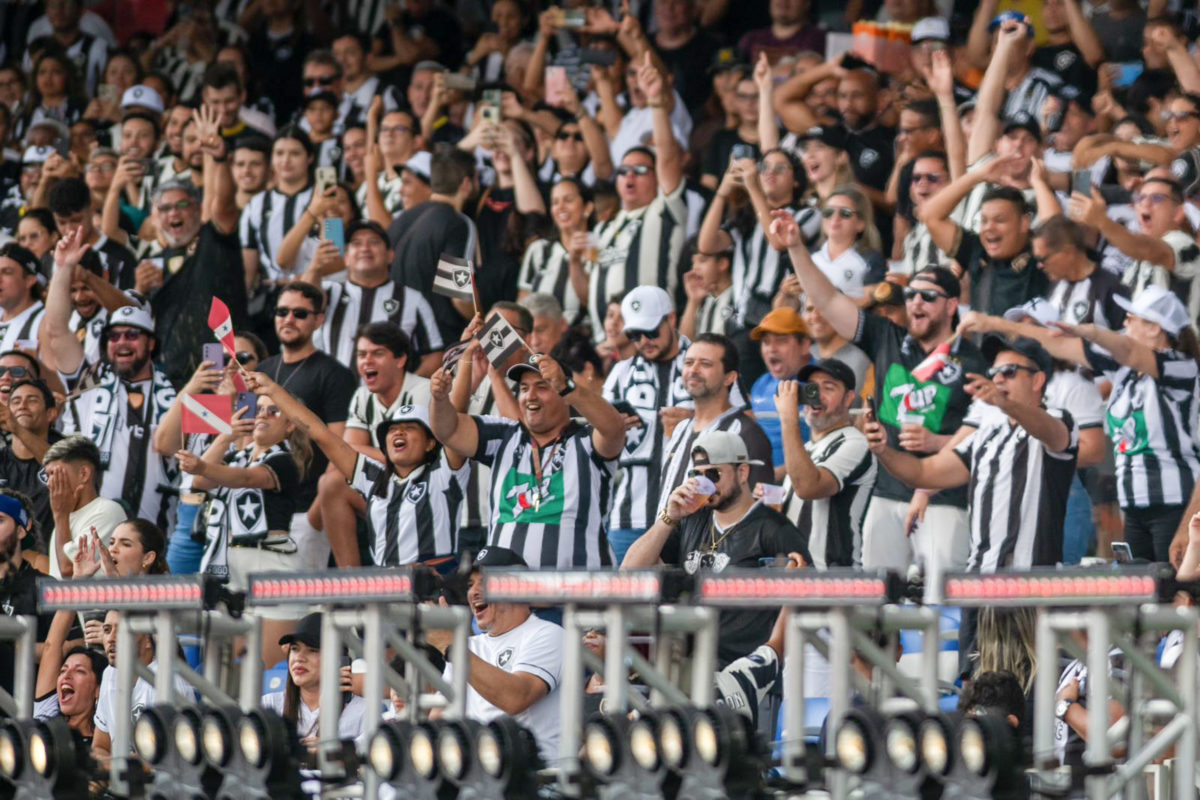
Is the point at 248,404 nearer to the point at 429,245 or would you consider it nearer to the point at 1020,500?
the point at 429,245

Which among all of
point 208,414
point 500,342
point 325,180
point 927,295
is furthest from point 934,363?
point 325,180

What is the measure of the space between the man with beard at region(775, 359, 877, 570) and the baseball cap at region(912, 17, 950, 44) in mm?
3633

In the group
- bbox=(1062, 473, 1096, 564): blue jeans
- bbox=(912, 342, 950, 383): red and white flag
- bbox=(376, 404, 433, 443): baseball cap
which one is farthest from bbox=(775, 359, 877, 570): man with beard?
bbox=(376, 404, 433, 443): baseball cap

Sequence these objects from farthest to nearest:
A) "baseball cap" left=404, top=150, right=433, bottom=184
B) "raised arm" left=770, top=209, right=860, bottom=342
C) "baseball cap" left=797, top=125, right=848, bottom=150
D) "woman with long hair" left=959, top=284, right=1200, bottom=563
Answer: "baseball cap" left=404, top=150, right=433, bottom=184 < "baseball cap" left=797, top=125, right=848, bottom=150 < "raised arm" left=770, top=209, right=860, bottom=342 < "woman with long hair" left=959, top=284, right=1200, bottom=563

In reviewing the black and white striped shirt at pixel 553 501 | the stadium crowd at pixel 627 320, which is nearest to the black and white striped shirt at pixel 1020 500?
the stadium crowd at pixel 627 320

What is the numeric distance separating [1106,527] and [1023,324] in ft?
3.78

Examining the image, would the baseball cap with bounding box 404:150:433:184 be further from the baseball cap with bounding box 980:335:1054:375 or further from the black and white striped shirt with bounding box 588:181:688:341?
the baseball cap with bounding box 980:335:1054:375

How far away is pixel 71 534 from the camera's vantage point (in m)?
11.5

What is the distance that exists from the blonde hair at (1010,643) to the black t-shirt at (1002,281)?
2408 mm

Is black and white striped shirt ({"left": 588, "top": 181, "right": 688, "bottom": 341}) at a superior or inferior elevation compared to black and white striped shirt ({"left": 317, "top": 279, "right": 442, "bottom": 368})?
superior

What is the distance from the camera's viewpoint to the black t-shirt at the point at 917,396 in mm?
10461

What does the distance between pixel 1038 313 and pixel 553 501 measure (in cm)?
236

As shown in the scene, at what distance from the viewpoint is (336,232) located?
43.0 feet

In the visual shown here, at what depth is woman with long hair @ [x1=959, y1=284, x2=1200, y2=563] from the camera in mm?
10156
